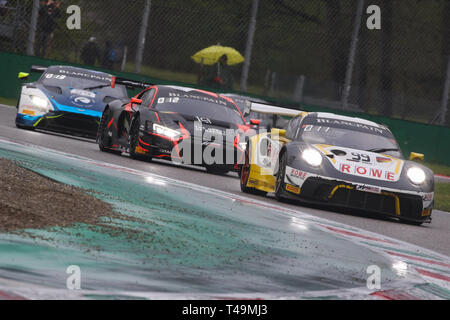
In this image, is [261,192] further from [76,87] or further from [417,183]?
[76,87]

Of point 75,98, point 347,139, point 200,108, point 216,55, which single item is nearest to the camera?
point 347,139

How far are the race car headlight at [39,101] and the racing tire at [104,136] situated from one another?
1.27m

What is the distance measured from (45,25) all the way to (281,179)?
1318 centimetres

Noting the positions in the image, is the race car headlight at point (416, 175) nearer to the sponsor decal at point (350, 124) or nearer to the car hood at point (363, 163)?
the car hood at point (363, 163)

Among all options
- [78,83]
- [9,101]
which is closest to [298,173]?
[78,83]

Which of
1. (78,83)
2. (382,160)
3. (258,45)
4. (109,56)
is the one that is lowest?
(382,160)

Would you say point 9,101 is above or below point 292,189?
below

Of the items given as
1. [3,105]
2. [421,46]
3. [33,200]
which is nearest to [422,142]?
[421,46]

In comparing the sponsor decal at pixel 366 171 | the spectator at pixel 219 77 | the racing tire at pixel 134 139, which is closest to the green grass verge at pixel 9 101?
the spectator at pixel 219 77

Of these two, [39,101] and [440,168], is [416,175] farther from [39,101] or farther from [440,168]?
[440,168]

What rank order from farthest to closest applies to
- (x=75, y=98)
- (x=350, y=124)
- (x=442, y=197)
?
1. (x=442, y=197)
2. (x=75, y=98)
3. (x=350, y=124)

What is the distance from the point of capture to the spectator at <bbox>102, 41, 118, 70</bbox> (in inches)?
893

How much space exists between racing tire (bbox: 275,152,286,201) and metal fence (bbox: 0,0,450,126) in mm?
11676

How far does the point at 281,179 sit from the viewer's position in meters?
10.3
